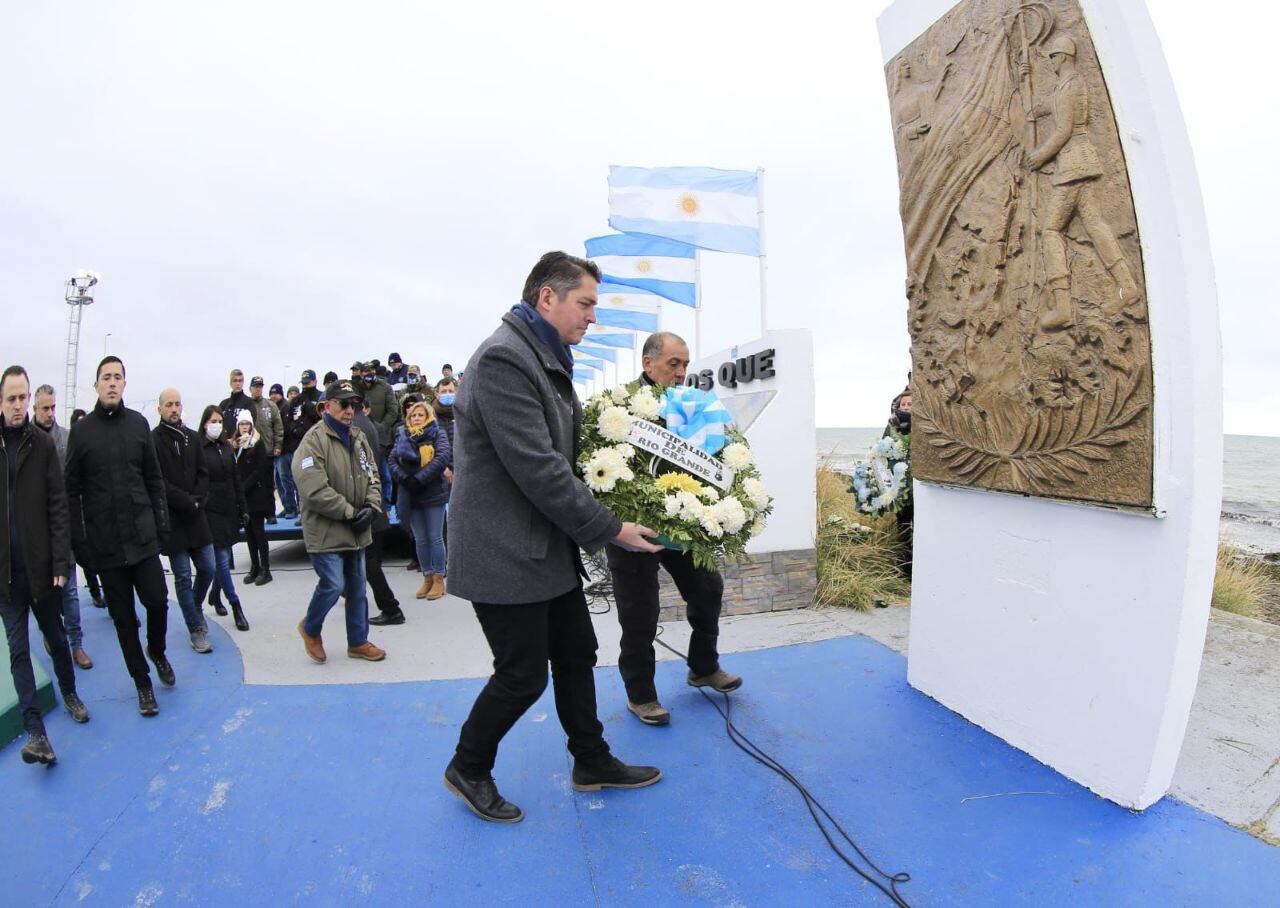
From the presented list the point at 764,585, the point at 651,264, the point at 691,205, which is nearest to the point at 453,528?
the point at 764,585

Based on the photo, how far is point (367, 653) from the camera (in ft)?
15.1

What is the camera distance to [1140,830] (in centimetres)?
254

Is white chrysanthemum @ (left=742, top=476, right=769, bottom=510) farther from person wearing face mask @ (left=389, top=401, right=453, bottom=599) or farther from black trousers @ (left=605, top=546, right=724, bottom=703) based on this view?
person wearing face mask @ (left=389, top=401, right=453, bottom=599)

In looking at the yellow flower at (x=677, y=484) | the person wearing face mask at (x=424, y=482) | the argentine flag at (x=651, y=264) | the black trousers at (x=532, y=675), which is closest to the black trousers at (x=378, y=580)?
the person wearing face mask at (x=424, y=482)

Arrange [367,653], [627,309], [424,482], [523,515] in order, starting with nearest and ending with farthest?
[523,515], [367,653], [424,482], [627,309]

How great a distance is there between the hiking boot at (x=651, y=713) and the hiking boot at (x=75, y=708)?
303 cm

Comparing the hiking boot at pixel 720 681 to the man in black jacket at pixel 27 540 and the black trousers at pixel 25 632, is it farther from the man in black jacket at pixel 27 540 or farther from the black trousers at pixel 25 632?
the black trousers at pixel 25 632

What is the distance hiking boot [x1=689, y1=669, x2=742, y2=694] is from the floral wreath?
1.08 metres

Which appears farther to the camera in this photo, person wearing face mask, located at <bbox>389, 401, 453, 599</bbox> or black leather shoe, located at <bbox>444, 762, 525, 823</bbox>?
person wearing face mask, located at <bbox>389, 401, 453, 599</bbox>

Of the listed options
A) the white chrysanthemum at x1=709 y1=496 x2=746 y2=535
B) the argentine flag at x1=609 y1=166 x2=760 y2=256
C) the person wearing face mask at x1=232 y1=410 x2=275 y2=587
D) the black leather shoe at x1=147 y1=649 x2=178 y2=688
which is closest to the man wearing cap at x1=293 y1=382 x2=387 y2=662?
the black leather shoe at x1=147 y1=649 x2=178 y2=688

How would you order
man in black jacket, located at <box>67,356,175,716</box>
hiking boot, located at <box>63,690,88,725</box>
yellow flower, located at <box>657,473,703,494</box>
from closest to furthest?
yellow flower, located at <box>657,473,703,494</box> < hiking boot, located at <box>63,690,88,725</box> < man in black jacket, located at <box>67,356,175,716</box>

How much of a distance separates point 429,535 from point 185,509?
78.9 inches

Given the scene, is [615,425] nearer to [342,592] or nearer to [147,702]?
[342,592]

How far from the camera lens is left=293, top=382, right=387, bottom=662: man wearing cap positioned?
14.3 ft
